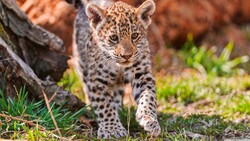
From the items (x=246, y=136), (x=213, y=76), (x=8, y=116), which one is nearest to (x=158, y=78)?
(x=213, y=76)

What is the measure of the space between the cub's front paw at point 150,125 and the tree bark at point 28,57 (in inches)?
39.5

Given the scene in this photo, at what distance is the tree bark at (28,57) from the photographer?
695 centimetres

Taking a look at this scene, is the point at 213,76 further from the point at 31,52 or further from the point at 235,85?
the point at 31,52

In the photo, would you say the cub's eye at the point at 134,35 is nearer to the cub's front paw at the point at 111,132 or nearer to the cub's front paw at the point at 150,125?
the cub's front paw at the point at 150,125

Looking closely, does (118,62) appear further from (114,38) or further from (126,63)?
(114,38)

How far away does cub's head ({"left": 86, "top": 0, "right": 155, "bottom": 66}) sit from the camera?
677 cm

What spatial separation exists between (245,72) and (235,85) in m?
1.75

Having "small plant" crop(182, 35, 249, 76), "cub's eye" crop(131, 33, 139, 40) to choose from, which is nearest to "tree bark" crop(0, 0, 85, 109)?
"cub's eye" crop(131, 33, 139, 40)

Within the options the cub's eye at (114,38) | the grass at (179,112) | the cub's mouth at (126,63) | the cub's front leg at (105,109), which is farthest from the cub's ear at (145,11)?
the grass at (179,112)

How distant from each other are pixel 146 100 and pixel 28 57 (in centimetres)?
198

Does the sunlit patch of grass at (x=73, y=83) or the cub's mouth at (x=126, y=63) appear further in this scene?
the sunlit patch of grass at (x=73, y=83)

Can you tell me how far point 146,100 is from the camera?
22.9 ft

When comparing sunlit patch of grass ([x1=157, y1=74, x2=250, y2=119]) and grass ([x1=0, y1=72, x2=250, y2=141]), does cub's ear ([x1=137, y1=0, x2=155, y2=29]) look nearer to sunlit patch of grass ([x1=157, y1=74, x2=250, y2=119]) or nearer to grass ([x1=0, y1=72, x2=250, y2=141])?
grass ([x1=0, y1=72, x2=250, y2=141])

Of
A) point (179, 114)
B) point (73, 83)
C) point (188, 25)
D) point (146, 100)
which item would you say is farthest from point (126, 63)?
point (188, 25)
